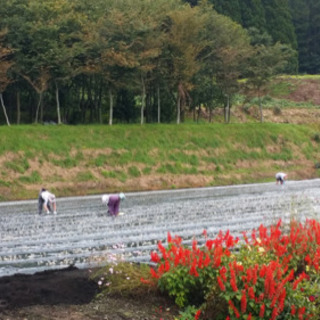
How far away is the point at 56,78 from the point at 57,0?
681 cm

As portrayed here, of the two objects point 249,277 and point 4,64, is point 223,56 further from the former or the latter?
point 249,277

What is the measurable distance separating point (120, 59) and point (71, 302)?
29.2 metres

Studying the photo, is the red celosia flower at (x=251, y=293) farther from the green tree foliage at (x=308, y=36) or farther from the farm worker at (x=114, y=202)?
the green tree foliage at (x=308, y=36)

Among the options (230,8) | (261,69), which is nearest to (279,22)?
(230,8)

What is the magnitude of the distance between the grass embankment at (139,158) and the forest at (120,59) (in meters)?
3.08

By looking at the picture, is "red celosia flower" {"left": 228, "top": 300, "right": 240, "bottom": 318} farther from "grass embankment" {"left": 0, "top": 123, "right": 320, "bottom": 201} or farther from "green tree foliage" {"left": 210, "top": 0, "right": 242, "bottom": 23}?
"green tree foliage" {"left": 210, "top": 0, "right": 242, "bottom": 23}

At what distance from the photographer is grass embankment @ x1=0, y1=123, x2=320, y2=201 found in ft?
98.4

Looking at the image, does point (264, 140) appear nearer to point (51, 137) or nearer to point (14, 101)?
point (51, 137)

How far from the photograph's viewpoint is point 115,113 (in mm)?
45500

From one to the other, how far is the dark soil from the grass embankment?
65.0ft

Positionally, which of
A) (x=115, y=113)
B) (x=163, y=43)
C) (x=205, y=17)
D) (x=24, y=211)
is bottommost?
(x=24, y=211)

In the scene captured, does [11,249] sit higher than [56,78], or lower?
lower

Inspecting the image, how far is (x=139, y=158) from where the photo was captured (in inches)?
1356

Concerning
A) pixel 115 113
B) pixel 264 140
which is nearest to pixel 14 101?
pixel 115 113
